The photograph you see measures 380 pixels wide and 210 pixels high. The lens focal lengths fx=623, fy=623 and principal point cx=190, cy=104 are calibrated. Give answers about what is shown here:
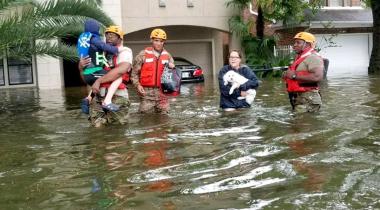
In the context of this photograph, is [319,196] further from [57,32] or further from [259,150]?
[57,32]

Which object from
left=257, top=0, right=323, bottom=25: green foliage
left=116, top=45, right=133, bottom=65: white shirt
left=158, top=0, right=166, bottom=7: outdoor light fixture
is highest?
left=158, top=0, right=166, bottom=7: outdoor light fixture

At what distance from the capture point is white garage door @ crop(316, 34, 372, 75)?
3241 centimetres

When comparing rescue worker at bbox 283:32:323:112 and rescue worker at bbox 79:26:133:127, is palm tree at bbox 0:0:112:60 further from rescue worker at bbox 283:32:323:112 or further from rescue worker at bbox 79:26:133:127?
rescue worker at bbox 283:32:323:112

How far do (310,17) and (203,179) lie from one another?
2531 centimetres

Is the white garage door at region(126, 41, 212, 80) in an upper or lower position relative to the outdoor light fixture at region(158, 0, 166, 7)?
lower

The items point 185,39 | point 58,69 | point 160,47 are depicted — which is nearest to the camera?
point 160,47

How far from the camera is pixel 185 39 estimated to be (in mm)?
32406

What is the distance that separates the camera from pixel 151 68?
10.3m

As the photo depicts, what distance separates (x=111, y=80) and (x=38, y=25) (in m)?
4.82

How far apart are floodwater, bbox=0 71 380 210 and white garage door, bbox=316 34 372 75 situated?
22106mm

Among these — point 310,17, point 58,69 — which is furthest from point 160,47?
point 310,17

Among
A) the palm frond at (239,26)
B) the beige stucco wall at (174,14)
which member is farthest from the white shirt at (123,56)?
the palm frond at (239,26)

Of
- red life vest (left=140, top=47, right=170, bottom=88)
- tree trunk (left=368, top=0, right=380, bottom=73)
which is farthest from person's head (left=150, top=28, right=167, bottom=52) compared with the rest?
tree trunk (left=368, top=0, right=380, bottom=73)

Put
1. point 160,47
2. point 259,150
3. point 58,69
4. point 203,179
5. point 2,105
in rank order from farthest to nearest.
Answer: point 58,69 < point 2,105 < point 160,47 < point 259,150 < point 203,179
